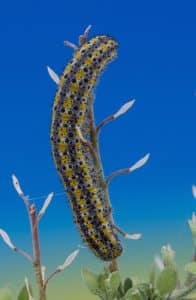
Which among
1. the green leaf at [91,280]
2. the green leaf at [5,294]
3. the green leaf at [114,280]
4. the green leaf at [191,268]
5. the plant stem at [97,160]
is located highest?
the plant stem at [97,160]

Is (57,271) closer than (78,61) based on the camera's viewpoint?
Yes

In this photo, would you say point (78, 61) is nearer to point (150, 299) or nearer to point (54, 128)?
point (54, 128)

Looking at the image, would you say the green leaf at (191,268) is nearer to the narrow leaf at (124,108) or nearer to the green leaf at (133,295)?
the green leaf at (133,295)

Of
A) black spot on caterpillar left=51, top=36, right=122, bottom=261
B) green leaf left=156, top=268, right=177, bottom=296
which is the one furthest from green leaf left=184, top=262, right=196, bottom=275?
black spot on caterpillar left=51, top=36, right=122, bottom=261

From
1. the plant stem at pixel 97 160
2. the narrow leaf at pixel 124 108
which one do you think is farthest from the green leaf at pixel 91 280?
the narrow leaf at pixel 124 108

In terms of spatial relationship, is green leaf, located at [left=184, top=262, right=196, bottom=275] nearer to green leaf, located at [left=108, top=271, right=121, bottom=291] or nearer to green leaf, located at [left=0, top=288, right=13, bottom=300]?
green leaf, located at [left=108, top=271, right=121, bottom=291]

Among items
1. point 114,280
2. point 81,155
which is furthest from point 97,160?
point 114,280

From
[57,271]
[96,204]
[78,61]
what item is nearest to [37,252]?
[57,271]

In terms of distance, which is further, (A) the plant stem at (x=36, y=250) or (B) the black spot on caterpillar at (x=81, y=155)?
(B) the black spot on caterpillar at (x=81, y=155)
